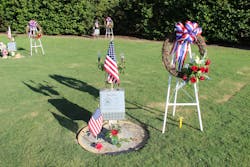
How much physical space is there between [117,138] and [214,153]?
2002mm

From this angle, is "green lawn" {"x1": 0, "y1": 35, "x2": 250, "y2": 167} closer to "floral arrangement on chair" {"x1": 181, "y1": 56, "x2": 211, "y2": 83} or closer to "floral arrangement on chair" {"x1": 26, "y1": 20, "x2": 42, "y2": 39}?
"floral arrangement on chair" {"x1": 181, "y1": 56, "x2": 211, "y2": 83}

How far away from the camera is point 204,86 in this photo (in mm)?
10188

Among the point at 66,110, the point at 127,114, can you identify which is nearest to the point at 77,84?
the point at 66,110

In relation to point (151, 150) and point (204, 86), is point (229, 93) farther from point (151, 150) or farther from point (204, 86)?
point (151, 150)

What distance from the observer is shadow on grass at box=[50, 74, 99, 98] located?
9672mm

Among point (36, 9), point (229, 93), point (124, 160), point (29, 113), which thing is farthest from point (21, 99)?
point (36, 9)

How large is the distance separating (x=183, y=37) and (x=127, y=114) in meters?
2.71

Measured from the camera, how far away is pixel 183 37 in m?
6.18

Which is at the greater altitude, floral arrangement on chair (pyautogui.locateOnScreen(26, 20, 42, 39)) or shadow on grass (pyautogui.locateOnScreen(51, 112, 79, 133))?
floral arrangement on chair (pyautogui.locateOnScreen(26, 20, 42, 39))

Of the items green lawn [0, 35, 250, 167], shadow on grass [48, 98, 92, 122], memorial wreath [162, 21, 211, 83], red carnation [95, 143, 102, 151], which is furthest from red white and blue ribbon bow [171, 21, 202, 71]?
shadow on grass [48, 98, 92, 122]

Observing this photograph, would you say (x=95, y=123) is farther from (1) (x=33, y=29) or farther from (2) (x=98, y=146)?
(1) (x=33, y=29)

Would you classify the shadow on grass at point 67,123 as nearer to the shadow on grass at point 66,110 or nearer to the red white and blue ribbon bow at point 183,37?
the shadow on grass at point 66,110

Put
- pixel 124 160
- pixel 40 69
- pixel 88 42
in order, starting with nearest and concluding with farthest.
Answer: pixel 124 160 < pixel 40 69 < pixel 88 42

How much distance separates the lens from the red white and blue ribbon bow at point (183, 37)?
20.1 feet
